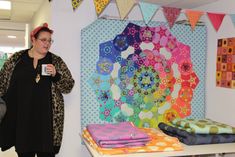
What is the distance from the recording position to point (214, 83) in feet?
8.84

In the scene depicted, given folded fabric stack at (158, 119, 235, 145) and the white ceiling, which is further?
the white ceiling

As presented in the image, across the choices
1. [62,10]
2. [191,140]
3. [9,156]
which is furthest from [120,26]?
[9,156]

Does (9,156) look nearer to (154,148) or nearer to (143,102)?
(143,102)

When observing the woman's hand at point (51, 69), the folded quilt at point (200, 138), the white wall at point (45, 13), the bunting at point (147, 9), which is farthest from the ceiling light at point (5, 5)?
the folded quilt at point (200, 138)

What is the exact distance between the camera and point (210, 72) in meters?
2.76

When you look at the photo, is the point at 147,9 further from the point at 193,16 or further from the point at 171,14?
the point at 193,16

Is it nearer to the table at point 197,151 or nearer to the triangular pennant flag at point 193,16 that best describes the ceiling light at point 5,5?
the triangular pennant flag at point 193,16

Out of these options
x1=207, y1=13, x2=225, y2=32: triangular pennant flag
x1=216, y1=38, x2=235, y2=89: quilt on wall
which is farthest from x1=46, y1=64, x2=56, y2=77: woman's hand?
x1=216, y1=38, x2=235, y2=89: quilt on wall

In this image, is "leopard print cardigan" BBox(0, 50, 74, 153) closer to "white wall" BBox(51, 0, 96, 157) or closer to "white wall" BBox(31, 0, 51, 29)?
"white wall" BBox(51, 0, 96, 157)

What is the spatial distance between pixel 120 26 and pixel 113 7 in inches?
8.5

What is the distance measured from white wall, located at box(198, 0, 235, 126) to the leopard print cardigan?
4.24ft

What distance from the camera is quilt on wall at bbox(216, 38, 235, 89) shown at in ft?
7.91

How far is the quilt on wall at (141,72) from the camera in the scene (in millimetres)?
2566

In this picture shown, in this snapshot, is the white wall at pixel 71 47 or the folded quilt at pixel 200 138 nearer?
the folded quilt at pixel 200 138
